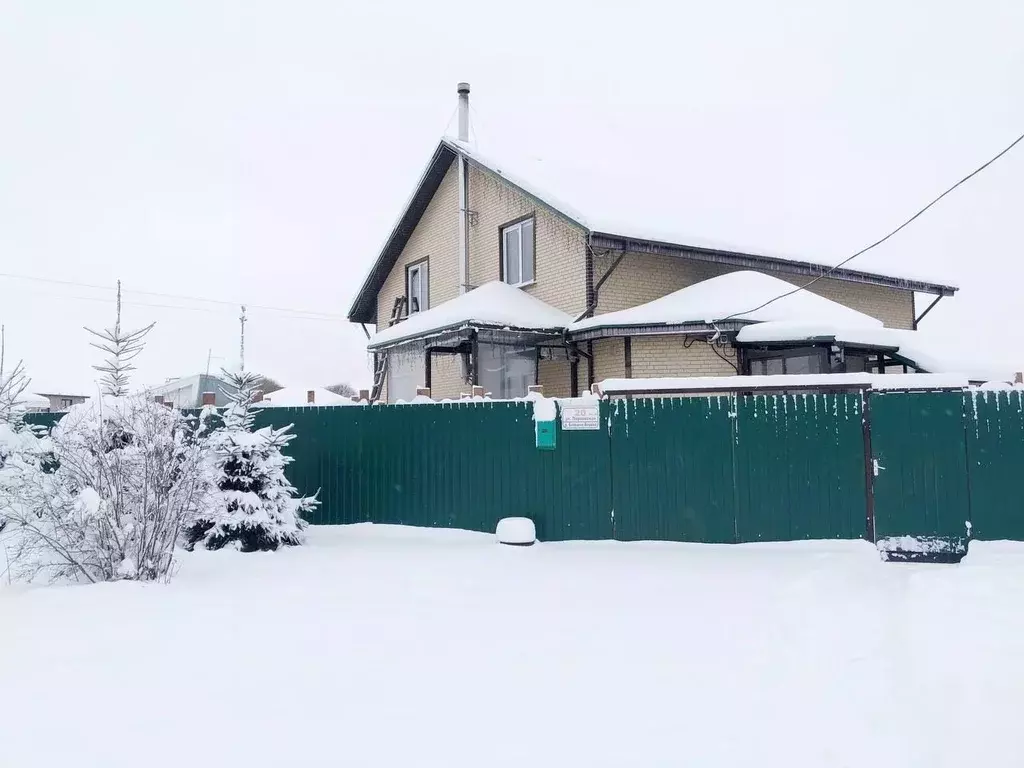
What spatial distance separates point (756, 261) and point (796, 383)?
26.4 ft

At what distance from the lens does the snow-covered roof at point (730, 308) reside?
1234 cm

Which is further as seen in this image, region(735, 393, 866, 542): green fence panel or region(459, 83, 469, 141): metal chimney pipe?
region(459, 83, 469, 141): metal chimney pipe

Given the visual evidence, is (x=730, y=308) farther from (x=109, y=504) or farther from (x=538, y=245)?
(x=109, y=504)

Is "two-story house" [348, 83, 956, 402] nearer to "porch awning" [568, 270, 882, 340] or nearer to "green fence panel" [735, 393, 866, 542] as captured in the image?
"porch awning" [568, 270, 882, 340]

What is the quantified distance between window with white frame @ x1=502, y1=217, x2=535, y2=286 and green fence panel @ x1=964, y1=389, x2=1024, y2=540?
31.3 ft

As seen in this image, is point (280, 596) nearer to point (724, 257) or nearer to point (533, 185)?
point (533, 185)

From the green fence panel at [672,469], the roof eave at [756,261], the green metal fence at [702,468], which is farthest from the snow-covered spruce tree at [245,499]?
the roof eave at [756,261]

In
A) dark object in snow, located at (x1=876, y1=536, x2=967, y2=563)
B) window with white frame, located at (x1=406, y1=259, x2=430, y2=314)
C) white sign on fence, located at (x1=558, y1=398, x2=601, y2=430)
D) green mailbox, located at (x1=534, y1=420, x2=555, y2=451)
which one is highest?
window with white frame, located at (x1=406, y1=259, x2=430, y2=314)

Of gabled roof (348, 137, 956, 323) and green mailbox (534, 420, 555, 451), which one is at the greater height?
gabled roof (348, 137, 956, 323)

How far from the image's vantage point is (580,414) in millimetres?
8469

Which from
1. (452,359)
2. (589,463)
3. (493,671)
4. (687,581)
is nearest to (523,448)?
(589,463)

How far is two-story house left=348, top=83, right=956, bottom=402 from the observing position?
12633 millimetres

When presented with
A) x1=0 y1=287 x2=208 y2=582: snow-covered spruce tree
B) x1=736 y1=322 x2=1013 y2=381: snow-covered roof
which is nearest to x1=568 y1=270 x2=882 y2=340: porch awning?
x1=736 y1=322 x2=1013 y2=381: snow-covered roof

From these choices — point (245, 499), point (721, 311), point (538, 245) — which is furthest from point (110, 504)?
point (538, 245)
